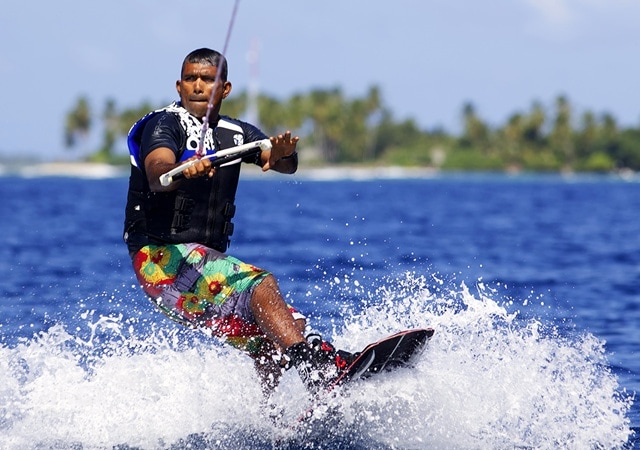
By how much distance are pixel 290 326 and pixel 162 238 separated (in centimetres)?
89

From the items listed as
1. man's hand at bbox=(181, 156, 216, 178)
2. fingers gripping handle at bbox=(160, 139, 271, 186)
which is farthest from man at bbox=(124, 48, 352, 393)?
man's hand at bbox=(181, 156, 216, 178)

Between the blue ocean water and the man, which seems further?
the blue ocean water

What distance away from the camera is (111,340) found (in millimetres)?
9469

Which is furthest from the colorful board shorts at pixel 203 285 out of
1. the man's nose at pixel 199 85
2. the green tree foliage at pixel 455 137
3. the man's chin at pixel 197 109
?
the green tree foliage at pixel 455 137

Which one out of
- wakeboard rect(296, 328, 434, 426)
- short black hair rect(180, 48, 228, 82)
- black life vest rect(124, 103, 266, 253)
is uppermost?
short black hair rect(180, 48, 228, 82)

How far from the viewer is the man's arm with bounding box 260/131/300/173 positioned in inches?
235

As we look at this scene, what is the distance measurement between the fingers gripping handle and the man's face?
1.80ft

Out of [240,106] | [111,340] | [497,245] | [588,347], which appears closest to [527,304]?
[588,347]

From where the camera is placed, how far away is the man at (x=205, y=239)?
241 inches

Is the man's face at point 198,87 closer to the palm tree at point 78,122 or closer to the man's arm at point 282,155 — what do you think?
the man's arm at point 282,155

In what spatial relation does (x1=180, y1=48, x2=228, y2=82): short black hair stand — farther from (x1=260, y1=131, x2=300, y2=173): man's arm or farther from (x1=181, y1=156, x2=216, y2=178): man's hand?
(x1=181, y1=156, x2=216, y2=178): man's hand

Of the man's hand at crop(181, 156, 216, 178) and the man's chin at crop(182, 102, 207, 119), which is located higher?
the man's chin at crop(182, 102, 207, 119)

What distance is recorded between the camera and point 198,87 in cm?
620

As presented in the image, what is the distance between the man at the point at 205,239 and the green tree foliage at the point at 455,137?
5681 inches
